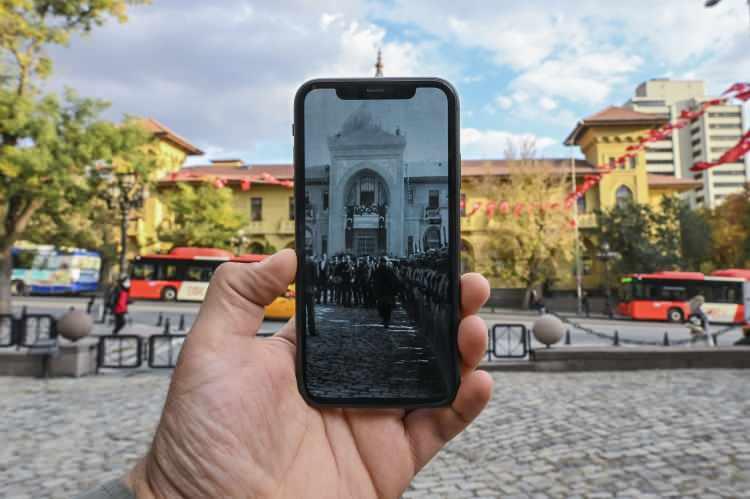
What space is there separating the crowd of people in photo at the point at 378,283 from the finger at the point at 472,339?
0.10 m

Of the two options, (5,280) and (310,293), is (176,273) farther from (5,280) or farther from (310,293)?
(310,293)

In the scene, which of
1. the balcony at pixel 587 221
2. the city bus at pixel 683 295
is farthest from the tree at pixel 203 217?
the balcony at pixel 587 221

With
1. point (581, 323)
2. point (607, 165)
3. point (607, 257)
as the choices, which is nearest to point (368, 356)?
point (581, 323)

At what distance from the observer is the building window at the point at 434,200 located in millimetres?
2170

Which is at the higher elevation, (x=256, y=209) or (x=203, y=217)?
(x=256, y=209)

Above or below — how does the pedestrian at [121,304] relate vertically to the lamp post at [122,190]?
below

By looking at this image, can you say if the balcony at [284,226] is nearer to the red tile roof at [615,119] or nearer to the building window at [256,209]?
the building window at [256,209]

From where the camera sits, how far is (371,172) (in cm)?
218

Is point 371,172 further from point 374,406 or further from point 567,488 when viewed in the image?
point 567,488

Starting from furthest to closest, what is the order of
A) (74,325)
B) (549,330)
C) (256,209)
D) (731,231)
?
(256,209), (731,231), (549,330), (74,325)

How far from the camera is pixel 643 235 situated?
119 feet

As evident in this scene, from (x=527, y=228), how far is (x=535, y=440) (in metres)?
28.7

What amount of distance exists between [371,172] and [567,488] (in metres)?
4.07

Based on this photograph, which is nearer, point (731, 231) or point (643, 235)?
point (643, 235)
